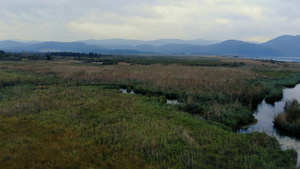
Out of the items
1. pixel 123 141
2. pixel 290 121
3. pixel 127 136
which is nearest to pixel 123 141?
pixel 123 141

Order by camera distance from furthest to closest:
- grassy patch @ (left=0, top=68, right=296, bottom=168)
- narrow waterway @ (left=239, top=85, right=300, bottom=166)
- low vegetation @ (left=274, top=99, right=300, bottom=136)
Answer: low vegetation @ (left=274, top=99, right=300, bottom=136)
narrow waterway @ (left=239, top=85, right=300, bottom=166)
grassy patch @ (left=0, top=68, right=296, bottom=168)

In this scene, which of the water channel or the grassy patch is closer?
the grassy patch

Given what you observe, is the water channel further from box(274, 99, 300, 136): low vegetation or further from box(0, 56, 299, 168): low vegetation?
box(0, 56, 299, 168): low vegetation

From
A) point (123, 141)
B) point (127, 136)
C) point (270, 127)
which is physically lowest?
point (270, 127)

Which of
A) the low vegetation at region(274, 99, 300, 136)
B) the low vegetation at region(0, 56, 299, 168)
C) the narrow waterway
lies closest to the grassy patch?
the low vegetation at region(0, 56, 299, 168)

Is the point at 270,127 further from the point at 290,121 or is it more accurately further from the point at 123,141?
the point at 123,141

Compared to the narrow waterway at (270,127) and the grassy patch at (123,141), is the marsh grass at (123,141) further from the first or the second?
the narrow waterway at (270,127)

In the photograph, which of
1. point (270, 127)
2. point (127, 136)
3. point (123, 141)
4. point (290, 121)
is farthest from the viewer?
point (270, 127)

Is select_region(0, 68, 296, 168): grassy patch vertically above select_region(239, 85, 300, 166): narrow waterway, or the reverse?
select_region(0, 68, 296, 168): grassy patch

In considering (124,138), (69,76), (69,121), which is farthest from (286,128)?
(69,76)

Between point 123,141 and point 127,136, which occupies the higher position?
point 127,136

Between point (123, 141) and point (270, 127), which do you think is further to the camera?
point (270, 127)

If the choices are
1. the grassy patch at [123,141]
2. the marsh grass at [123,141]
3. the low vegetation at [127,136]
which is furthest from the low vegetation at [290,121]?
the marsh grass at [123,141]

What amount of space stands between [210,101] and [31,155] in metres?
Answer: 15.6
